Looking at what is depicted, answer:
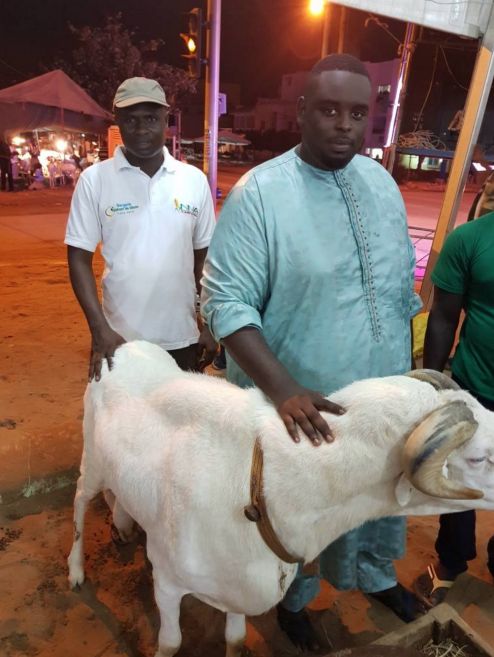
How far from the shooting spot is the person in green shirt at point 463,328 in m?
2.62

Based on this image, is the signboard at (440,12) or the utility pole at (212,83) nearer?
the signboard at (440,12)

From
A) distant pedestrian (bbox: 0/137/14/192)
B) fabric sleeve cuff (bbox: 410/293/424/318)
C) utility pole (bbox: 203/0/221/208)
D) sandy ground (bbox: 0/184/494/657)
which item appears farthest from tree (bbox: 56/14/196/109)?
fabric sleeve cuff (bbox: 410/293/424/318)

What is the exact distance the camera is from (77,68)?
30.9 metres

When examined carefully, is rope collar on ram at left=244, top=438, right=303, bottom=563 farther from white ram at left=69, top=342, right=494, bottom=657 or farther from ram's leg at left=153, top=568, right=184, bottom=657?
ram's leg at left=153, top=568, right=184, bottom=657

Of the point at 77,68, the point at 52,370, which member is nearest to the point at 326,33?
the point at 52,370

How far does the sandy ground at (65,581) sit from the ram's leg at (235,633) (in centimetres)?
20

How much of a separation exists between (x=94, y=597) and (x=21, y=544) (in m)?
0.69

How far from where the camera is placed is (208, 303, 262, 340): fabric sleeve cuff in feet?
6.39

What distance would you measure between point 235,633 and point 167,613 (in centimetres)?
41

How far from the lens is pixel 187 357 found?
3461 millimetres

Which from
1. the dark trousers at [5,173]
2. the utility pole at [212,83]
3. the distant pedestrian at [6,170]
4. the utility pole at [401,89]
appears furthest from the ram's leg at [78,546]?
the dark trousers at [5,173]

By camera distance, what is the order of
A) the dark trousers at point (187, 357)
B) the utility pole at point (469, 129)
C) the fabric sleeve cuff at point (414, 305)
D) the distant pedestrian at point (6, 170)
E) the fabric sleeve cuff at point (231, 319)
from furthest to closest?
the distant pedestrian at point (6, 170)
the utility pole at point (469, 129)
the dark trousers at point (187, 357)
the fabric sleeve cuff at point (414, 305)
the fabric sleeve cuff at point (231, 319)

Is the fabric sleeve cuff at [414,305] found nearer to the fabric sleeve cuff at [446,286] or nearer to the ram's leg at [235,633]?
the fabric sleeve cuff at [446,286]

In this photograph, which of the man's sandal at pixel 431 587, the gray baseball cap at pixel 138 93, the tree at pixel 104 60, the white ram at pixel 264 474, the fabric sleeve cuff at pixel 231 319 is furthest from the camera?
the tree at pixel 104 60
